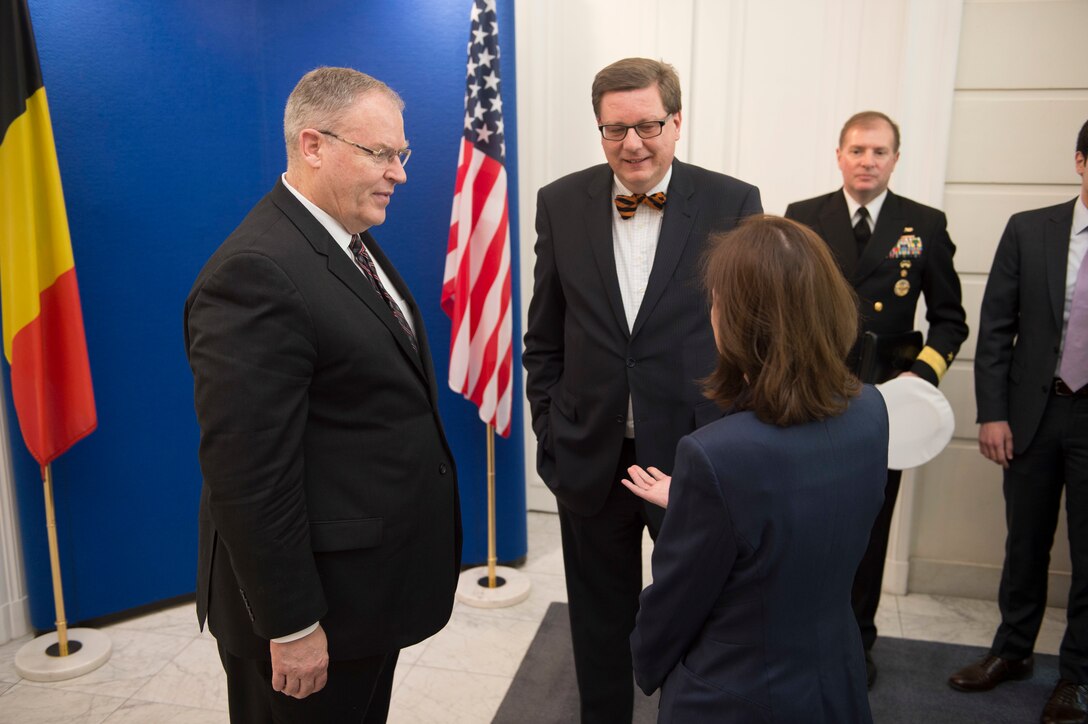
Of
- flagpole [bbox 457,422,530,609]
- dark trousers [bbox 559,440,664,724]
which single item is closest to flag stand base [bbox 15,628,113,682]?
flagpole [bbox 457,422,530,609]

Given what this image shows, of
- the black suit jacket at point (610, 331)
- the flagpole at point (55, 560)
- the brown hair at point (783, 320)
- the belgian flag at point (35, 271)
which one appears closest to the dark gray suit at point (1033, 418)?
the black suit jacket at point (610, 331)

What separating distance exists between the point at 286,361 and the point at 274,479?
0.20 metres

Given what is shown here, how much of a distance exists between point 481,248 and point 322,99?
1.82m

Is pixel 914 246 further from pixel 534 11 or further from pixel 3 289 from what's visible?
pixel 3 289

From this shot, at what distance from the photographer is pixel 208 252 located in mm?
3373

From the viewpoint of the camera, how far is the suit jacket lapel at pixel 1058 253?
2.76 m

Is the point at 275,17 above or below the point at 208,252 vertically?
above

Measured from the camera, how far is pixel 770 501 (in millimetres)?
1266

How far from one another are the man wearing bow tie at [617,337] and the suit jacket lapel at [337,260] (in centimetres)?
69

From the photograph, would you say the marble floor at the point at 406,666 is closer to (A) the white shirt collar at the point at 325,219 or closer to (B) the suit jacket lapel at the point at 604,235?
(B) the suit jacket lapel at the point at 604,235

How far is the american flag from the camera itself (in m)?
3.38

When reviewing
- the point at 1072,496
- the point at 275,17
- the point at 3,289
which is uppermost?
the point at 275,17

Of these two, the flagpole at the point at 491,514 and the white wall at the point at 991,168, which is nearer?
the white wall at the point at 991,168

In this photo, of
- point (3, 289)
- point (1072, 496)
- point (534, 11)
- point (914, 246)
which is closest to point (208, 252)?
point (3, 289)
